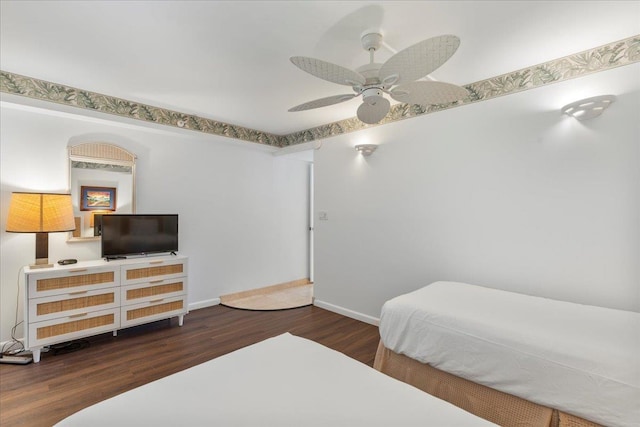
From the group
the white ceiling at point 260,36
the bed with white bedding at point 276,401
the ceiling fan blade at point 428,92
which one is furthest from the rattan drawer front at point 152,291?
the ceiling fan blade at point 428,92

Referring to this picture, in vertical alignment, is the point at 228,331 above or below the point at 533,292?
below

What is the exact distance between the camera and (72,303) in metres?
2.71

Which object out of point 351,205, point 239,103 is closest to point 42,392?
point 239,103

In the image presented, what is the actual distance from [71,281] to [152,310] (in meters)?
0.81

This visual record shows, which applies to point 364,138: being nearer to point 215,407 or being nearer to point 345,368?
point 345,368

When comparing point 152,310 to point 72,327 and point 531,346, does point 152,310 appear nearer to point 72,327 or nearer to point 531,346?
point 72,327

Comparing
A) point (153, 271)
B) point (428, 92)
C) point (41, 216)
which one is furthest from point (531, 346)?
point (41, 216)

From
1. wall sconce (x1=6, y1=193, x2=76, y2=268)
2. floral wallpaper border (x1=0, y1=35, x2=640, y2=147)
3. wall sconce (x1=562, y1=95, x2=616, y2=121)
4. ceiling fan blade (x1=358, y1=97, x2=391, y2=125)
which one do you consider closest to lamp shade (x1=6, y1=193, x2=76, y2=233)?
wall sconce (x1=6, y1=193, x2=76, y2=268)

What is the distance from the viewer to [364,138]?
11.9 feet

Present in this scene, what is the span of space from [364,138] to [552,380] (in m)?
2.85

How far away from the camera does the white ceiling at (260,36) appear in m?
1.75

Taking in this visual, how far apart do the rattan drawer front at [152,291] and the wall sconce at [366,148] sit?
260cm

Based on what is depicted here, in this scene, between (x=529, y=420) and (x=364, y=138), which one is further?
(x=364, y=138)

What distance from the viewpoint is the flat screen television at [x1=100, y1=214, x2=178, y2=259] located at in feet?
10.3
